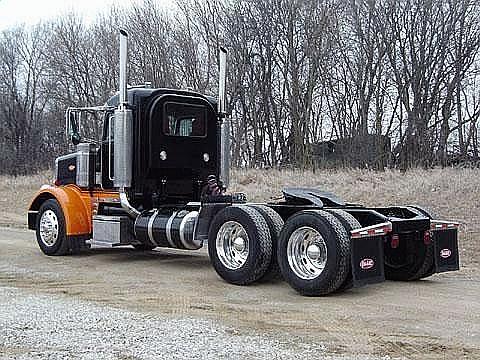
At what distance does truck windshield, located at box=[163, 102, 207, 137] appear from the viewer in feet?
39.3

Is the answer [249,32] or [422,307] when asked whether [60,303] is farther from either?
[249,32]

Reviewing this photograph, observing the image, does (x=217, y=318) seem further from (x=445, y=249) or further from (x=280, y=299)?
(x=445, y=249)

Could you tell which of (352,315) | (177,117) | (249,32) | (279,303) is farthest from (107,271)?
(249,32)

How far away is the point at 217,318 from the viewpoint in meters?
7.54

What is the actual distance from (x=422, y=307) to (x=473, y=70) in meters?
25.8

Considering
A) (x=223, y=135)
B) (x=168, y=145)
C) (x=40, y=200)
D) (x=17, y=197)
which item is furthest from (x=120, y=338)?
(x=17, y=197)

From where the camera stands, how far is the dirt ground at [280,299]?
6.62 m

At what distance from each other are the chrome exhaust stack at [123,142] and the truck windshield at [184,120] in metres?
0.63

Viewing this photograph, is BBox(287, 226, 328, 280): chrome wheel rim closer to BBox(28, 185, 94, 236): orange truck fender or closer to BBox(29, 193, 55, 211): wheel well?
BBox(28, 185, 94, 236): orange truck fender

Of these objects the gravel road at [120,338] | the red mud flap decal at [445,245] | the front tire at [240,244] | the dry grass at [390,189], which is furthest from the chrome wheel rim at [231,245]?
the dry grass at [390,189]

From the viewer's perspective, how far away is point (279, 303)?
837 cm

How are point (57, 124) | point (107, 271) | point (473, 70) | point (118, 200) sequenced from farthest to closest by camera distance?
point (57, 124) < point (473, 70) < point (118, 200) < point (107, 271)

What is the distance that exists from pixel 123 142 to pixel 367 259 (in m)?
4.73

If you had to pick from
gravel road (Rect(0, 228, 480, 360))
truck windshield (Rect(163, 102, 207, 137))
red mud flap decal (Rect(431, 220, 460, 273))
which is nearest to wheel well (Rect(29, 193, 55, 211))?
gravel road (Rect(0, 228, 480, 360))
